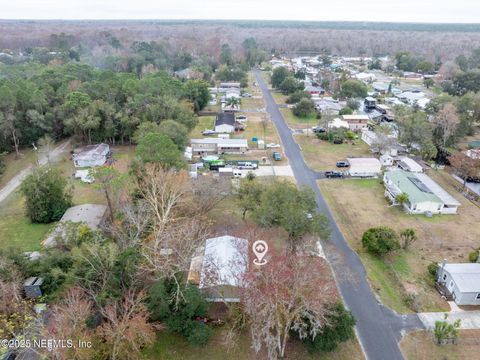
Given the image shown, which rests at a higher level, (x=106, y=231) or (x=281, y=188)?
(x=281, y=188)

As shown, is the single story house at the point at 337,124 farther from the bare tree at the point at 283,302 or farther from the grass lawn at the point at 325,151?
the bare tree at the point at 283,302

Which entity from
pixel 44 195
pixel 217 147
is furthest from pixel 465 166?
pixel 44 195

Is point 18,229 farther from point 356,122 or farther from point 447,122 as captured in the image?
point 447,122

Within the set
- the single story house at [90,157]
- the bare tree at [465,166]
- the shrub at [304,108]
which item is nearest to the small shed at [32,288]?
the single story house at [90,157]

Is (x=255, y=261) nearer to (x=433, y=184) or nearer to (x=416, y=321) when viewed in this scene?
(x=416, y=321)

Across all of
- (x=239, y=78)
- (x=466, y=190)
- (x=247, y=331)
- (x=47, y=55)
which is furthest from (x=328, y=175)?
(x=47, y=55)

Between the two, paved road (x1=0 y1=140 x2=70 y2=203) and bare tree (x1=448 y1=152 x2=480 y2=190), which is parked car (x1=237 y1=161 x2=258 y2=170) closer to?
bare tree (x1=448 y1=152 x2=480 y2=190)

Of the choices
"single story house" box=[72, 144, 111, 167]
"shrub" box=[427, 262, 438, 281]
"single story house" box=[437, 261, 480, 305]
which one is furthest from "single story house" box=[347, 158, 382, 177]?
"single story house" box=[72, 144, 111, 167]
